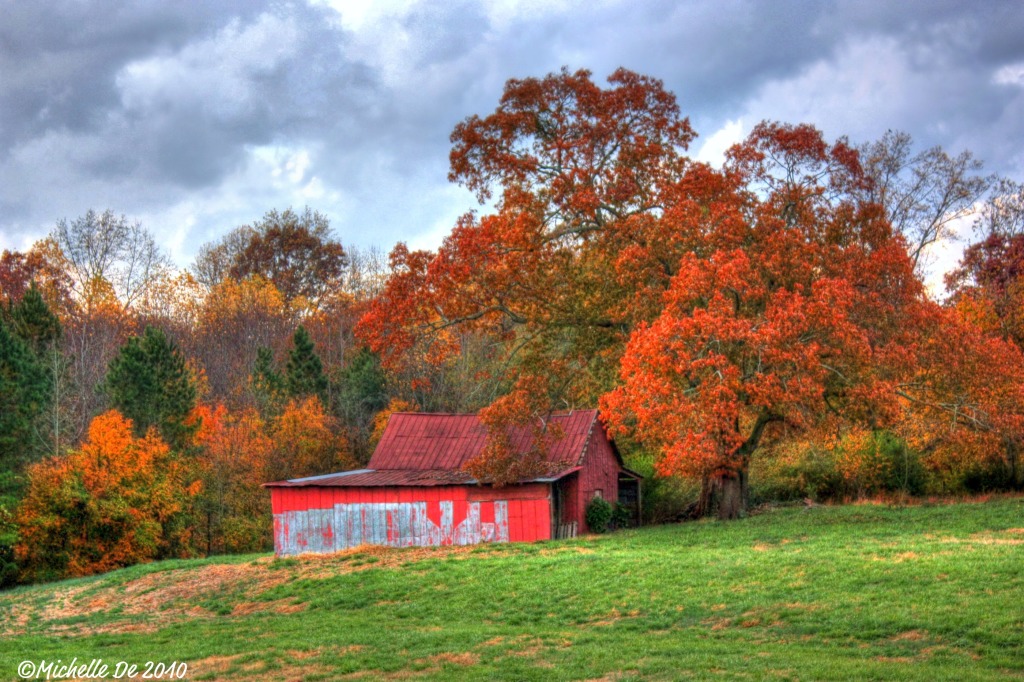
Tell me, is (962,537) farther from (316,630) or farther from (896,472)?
(896,472)

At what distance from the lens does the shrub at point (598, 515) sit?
3253 cm

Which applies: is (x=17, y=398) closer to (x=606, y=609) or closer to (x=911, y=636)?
(x=606, y=609)

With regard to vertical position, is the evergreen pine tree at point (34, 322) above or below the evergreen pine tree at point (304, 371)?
above

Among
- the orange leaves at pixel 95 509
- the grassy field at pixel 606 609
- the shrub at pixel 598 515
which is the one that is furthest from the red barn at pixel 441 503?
the orange leaves at pixel 95 509

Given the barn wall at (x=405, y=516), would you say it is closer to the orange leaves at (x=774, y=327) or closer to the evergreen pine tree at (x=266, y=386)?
the orange leaves at (x=774, y=327)

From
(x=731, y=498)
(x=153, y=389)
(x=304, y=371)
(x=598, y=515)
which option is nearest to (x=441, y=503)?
(x=598, y=515)

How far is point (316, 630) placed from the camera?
18.1 meters

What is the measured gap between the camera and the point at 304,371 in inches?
2174

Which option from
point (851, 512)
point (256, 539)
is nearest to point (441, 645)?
point (851, 512)

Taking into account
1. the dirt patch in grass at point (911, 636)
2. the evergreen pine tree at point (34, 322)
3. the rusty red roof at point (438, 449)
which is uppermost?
the evergreen pine tree at point (34, 322)

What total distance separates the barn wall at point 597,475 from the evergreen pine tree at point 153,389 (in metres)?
22.3

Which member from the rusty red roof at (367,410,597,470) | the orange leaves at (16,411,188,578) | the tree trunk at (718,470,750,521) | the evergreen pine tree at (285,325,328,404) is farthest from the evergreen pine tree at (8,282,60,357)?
Answer: the tree trunk at (718,470,750,521)

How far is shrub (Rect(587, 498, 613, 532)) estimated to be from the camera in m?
32.5

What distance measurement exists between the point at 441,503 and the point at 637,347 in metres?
9.73
